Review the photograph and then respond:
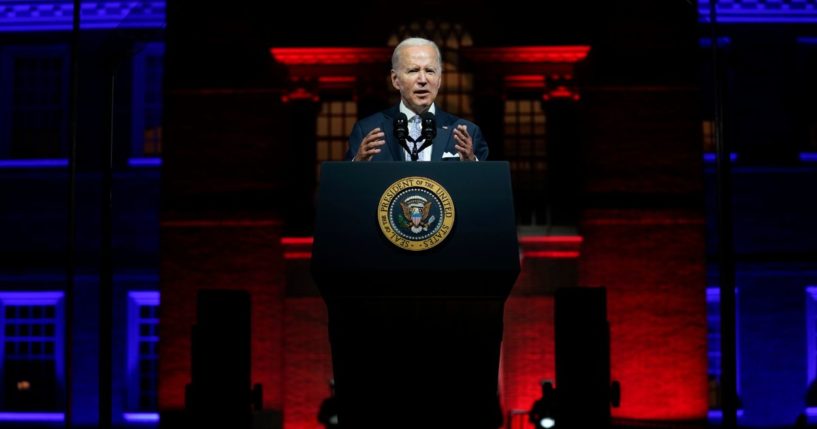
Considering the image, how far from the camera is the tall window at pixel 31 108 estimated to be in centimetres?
2209

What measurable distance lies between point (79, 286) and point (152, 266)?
1537 mm

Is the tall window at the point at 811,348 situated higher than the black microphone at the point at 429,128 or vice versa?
the black microphone at the point at 429,128

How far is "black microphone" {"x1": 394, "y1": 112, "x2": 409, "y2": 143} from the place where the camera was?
19.7 ft

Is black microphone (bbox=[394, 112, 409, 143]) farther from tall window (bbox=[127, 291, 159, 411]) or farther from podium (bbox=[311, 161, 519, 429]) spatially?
tall window (bbox=[127, 291, 159, 411])

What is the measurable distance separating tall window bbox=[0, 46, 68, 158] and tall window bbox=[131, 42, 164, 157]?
1516 mm

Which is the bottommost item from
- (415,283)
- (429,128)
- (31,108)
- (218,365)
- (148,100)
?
(218,365)

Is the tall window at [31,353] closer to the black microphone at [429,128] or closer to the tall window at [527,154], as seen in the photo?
the tall window at [527,154]

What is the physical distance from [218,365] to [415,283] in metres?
6.80

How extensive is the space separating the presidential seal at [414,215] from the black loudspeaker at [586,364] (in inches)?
207

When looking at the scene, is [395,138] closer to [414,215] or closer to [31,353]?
[414,215]

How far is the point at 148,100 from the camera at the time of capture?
72.4ft

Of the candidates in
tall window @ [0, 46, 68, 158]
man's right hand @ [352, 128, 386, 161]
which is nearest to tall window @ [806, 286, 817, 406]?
tall window @ [0, 46, 68, 158]

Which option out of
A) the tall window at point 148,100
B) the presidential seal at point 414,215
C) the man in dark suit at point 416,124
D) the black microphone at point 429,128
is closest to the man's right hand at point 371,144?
the man in dark suit at point 416,124

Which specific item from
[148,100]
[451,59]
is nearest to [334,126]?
[451,59]
